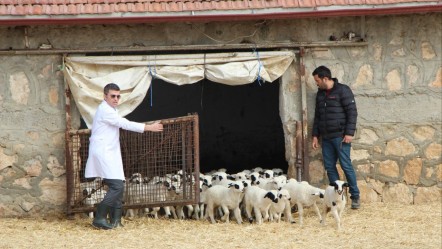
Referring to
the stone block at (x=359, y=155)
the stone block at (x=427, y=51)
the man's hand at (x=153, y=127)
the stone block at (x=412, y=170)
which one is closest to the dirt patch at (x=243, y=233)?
the stone block at (x=412, y=170)

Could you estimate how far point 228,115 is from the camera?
18.3 meters

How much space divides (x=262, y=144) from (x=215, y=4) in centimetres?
639

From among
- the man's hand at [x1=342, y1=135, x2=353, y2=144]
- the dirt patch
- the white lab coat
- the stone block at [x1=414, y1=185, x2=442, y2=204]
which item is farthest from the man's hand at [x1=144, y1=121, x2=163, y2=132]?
the stone block at [x1=414, y1=185, x2=442, y2=204]

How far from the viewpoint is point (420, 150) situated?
1321 cm

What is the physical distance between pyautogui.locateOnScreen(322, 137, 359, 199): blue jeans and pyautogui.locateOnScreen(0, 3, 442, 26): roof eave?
5.80 feet

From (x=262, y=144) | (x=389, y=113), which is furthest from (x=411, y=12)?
(x=262, y=144)

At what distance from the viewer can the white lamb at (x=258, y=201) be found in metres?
11.8

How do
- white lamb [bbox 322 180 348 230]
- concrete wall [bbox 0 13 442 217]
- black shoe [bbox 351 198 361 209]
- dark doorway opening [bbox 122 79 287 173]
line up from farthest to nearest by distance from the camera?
dark doorway opening [bbox 122 79 287 173], black shoe [bbox 351 198 361 209], concrete wall [bbox 0 13 442 217], white lamb [bbox 322 180 348 230]

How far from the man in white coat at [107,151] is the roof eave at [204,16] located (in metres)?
1.10

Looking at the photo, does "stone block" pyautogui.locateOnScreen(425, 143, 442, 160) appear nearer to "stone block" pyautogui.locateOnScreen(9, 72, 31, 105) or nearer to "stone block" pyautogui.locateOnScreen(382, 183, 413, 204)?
"stone block" pyautogui.locateOnScreen(382, 183, 413, 204)

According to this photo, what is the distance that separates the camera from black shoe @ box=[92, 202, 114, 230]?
1152 centimetres

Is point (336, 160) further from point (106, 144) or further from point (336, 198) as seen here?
point (106, 144)

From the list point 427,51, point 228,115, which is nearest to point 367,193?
point 427,51

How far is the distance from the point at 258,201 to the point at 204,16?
8.29 ft
